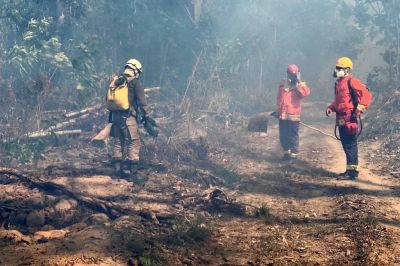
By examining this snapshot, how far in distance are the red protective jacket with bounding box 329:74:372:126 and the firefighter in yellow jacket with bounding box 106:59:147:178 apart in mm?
3760

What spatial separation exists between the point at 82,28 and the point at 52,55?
330 cm

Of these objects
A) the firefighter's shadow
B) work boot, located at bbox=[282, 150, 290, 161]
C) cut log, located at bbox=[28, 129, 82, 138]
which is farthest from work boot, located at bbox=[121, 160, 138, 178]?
work boot, located at bbox=[282, 150, 290, 161]

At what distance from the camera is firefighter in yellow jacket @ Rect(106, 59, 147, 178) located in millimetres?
7336

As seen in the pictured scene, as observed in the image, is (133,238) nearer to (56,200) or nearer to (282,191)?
(56,200)

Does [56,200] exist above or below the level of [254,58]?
below

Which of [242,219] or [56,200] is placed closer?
[242,219]

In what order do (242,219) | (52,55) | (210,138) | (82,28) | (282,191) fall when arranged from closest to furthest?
Answer: (242,219)
(282,191)
(210,138)
(52,55)
(82,28)

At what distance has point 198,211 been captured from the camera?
19.4 ft

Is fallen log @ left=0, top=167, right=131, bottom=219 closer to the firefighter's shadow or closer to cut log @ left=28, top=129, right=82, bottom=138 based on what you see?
the firefighter's shadow

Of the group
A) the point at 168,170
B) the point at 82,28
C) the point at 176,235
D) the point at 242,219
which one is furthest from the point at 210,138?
the point at 82,28

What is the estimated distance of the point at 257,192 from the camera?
6840 mm

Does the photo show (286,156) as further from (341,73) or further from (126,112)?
(126,112)

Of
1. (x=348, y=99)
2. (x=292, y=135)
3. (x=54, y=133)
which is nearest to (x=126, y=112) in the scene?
(x=54, y=133)

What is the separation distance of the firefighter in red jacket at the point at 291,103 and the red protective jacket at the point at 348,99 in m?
1.83
